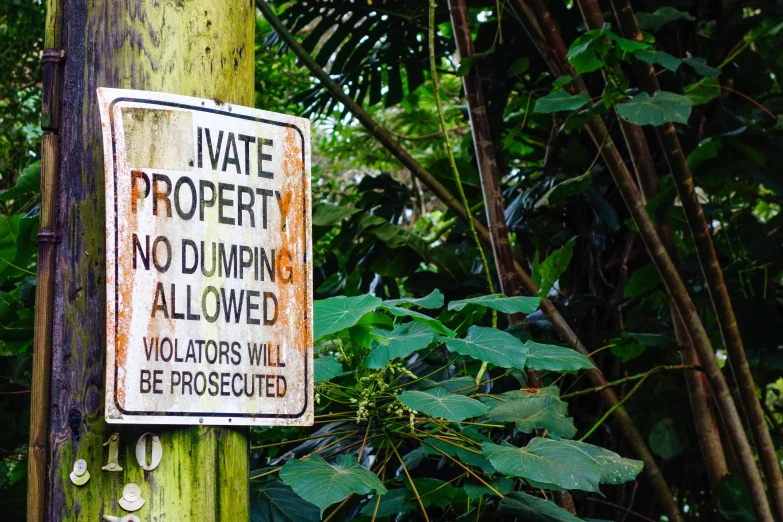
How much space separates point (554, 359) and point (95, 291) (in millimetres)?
939

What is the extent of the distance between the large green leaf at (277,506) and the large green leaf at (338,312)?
0.33 meters

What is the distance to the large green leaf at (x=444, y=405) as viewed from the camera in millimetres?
1427

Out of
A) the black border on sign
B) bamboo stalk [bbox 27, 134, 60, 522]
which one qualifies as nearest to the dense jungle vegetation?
the black border on sign

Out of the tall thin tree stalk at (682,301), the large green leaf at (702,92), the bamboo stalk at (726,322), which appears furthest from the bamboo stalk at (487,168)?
the large green leaf at (702,92)

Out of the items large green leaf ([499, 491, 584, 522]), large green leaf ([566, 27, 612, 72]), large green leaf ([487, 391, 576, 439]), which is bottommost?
large green leaf ([499, 491, 584, 522])

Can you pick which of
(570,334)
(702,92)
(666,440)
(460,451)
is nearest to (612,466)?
(460,451)

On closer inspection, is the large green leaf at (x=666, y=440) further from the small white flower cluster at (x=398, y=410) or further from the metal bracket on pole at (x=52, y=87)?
the metal bracket on pole at (x=52, y=87)

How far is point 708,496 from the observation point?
11.0 feet

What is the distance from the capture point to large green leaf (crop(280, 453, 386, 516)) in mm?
1304

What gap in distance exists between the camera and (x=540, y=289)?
2.54 metres

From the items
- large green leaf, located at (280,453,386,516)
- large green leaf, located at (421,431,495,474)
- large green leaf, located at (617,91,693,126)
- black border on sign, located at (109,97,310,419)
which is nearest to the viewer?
black border on sign, located at (109,97,310,419)

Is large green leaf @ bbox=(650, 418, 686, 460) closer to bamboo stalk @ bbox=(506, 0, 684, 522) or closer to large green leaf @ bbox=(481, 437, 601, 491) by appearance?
bamboo stalk @ bbox=(506, 0, 684, 522)

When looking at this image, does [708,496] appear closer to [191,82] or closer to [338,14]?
[338,14]

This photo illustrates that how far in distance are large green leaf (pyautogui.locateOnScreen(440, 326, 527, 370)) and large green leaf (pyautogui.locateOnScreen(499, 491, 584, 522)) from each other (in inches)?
10.0
